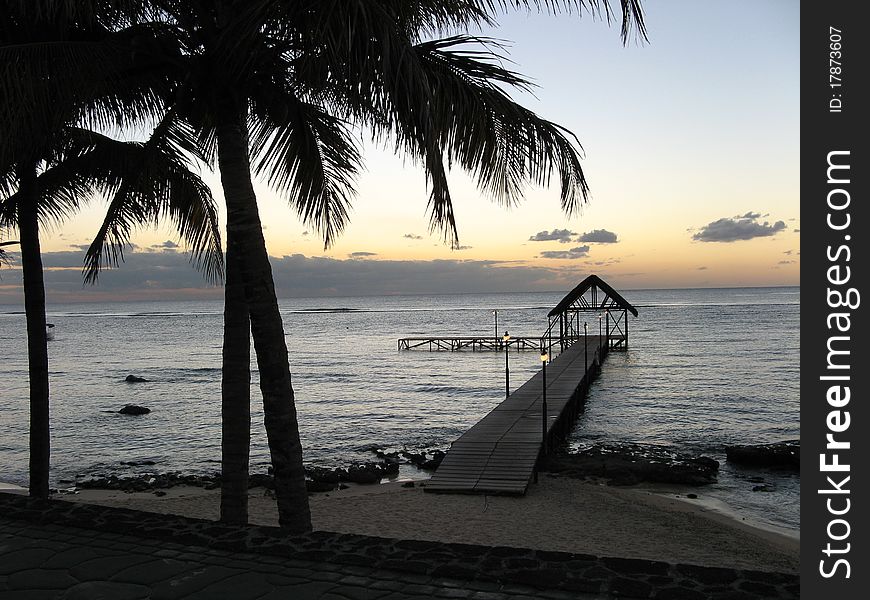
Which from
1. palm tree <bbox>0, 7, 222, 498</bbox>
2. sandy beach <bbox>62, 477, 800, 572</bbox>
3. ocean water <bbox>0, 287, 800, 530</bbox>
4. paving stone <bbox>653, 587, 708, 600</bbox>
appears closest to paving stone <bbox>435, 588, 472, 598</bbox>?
paving stone <bbox>653, 587, 708, 600</bbox>

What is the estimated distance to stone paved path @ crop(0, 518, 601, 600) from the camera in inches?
188

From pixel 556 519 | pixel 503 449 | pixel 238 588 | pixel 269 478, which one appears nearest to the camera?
pixel 238 588

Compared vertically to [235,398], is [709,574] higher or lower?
lower

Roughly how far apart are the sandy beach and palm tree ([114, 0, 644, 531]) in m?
6.61

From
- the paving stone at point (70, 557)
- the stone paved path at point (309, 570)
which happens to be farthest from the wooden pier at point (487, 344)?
the paving stone at point (70, 557)

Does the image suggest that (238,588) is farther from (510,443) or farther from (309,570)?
(510,443)

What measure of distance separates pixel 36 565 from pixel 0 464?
22.2 metres

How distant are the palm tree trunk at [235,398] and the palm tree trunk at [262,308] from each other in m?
0.68

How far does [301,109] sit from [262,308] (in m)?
2.50

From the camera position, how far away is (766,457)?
2102cm

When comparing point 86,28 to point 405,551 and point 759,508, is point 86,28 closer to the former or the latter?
point 405,551

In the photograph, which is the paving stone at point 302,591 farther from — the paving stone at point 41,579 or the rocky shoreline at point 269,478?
the rocky shoreline at point 269,478

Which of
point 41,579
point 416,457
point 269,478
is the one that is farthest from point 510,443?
point 41,579

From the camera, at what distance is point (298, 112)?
7.86 metres
